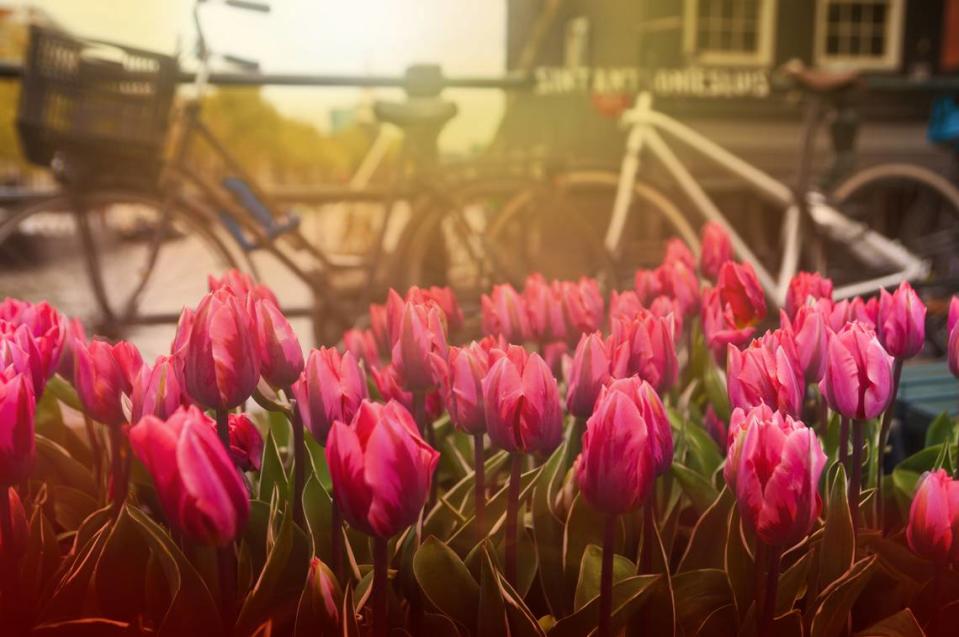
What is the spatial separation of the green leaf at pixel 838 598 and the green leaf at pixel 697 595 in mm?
66

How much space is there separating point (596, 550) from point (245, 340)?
29cm

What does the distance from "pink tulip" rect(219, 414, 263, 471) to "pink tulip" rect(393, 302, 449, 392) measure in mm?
126

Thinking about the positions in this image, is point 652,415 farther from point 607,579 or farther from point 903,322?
point 903,322

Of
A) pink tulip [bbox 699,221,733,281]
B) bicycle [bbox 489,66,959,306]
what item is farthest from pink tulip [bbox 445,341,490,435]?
bicycle [bbox 489,66,959,306]

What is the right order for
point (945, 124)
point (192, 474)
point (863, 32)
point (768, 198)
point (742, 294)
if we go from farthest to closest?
point (863, 32), point (945, 124), point (768, 198), point (742, 294), point (192, 474)

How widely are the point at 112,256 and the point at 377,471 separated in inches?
115

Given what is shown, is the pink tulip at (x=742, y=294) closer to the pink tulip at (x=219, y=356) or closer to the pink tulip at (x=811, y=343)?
the pink tulip at (x=811, y=343)

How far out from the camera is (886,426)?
0.90 m

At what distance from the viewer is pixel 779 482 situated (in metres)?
0.62

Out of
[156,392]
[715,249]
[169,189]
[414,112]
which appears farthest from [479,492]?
[169,189]

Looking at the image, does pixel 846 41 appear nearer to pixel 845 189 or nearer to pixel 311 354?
pixel 845 189

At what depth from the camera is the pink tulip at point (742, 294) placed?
1.01 metres

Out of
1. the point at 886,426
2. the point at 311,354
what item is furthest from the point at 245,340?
the point at 886,426

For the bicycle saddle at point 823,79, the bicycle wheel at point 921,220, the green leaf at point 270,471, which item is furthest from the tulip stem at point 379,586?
the bicycle saddle at point 823,79
